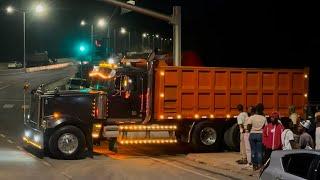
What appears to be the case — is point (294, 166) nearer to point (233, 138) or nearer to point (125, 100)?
point (125, 100)

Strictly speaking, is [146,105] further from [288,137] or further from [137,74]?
[288,137]

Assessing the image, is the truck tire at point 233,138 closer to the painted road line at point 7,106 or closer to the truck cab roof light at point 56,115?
the truck cab roof light at point 56,115

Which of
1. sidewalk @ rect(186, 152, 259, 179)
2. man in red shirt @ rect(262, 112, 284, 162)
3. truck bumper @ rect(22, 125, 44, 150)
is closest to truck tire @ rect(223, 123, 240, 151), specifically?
sidewalk @ rect(186, 152, 259, 179)

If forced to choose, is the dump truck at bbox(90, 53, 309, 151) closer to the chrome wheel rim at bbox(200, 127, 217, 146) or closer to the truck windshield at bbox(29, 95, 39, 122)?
the chrome wheel rim at bbox(200, 127, 217, 146)

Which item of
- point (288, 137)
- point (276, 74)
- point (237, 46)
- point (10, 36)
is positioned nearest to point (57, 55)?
point (10, 36)

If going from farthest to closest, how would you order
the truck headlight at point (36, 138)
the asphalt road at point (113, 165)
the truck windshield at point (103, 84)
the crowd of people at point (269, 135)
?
the truck windshield at point (103, 84) → the truck headlight at point (36, 138) → the asphalt road at point (113, 165) → the crowd of people at point (269, 135)

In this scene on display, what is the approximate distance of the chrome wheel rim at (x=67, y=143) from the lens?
17859 mm

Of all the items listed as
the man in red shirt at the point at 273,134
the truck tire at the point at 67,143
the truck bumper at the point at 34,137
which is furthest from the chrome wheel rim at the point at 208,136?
the man in red shirt at the point at 273,134

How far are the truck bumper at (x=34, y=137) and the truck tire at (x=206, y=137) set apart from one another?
17.4 ft

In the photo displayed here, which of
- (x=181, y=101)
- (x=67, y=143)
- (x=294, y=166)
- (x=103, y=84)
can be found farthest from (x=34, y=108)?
(x=294, y=166)

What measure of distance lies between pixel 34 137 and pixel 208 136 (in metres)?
6.05

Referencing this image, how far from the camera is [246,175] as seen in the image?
1477 cm

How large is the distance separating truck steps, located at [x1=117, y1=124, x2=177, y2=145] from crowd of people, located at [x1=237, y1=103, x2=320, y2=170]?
3.74 m

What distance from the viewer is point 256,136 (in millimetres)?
15562
